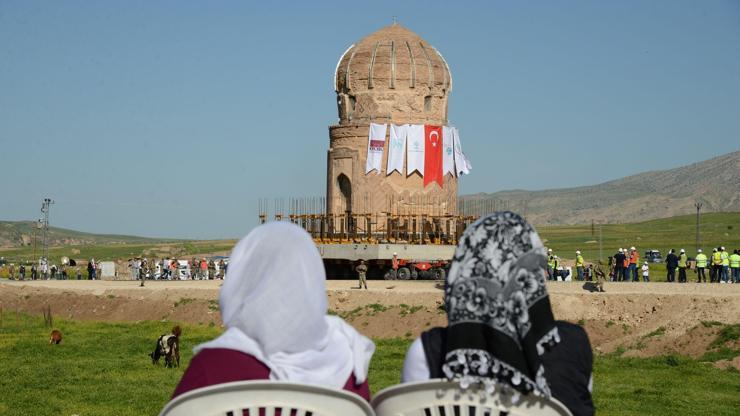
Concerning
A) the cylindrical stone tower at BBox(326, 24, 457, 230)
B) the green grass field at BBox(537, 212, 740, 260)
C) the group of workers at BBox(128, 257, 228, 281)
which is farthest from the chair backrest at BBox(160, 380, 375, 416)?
the green grass field at BBox(537, 212, 740, 260)

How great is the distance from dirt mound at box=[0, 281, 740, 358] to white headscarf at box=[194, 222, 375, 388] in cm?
2067

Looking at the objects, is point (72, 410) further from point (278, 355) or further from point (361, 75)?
point (361, 75)

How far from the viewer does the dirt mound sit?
28.5 m

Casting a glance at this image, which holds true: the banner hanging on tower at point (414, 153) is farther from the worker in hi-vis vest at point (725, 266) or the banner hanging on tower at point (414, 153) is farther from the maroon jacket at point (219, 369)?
the maroon jacket at point (219, 369)

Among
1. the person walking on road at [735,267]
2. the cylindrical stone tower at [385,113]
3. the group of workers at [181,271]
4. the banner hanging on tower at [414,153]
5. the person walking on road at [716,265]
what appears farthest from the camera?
the group of workers at [181,271]

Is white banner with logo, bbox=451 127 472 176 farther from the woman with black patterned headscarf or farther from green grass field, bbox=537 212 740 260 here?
the woman with black patterned headscarf

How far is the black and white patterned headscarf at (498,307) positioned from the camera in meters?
4.91

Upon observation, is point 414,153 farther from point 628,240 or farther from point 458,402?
point 628,240

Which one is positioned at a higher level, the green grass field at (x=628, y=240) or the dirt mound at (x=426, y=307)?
the green grass field at (x=628, y=240)

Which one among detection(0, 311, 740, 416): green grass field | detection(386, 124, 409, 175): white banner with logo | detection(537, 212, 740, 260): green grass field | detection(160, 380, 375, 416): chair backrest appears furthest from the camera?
detection(537, 212, 740, 260): green grass field

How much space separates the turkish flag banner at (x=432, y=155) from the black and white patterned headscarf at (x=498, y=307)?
44587mm

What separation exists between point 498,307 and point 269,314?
0.91 metres

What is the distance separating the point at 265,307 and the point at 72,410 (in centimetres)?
1216

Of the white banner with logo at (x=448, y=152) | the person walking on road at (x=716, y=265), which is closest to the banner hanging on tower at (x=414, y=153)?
the white banner with logo at (x=448, y=152)
